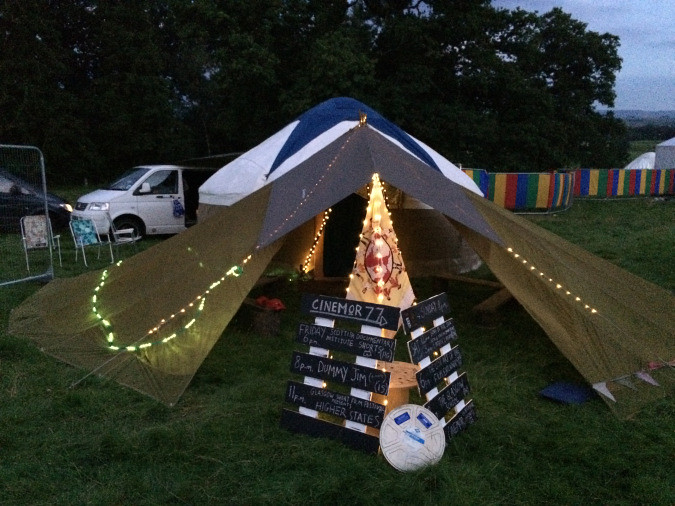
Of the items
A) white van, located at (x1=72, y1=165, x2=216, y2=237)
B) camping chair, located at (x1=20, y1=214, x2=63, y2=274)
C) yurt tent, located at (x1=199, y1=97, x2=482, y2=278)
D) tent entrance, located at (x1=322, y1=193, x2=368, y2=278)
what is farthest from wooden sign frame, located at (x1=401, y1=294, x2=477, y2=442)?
white van, located at (x1=72, y1=165, x2=216, y2=237)

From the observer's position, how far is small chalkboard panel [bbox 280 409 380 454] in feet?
11.5

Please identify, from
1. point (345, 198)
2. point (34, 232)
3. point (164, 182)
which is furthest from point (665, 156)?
point (34, 232)

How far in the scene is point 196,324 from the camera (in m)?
4.59

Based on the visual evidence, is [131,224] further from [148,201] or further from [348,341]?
[348,341]

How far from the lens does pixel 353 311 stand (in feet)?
11.8

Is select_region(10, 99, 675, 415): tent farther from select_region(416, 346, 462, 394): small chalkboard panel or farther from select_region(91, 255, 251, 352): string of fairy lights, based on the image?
select_region(416, 346, 462, 394): small chalkboard panel

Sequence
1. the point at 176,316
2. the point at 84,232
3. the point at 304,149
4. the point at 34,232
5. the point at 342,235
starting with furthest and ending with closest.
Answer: the point at 84,232
the point at 34,232
the point at 342,235
the point at 304,149
the point at 176,316

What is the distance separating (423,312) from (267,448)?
1.17m

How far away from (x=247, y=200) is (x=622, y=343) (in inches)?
127

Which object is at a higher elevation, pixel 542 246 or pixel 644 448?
pixel 542 246

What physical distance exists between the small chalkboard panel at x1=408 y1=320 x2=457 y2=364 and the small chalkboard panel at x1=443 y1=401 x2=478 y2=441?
0.42 meters

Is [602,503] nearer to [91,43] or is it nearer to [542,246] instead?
[542,246]

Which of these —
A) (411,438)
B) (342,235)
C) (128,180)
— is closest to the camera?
(411,438)

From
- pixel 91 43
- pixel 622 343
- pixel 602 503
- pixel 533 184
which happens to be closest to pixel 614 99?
pixel 533 184
